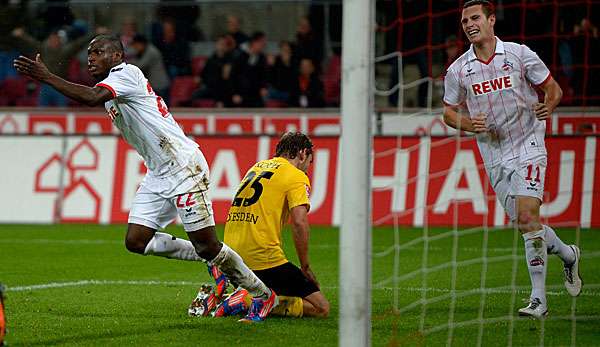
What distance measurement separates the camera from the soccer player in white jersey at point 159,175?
24.7ft

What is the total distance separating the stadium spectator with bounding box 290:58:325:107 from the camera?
18172 mm

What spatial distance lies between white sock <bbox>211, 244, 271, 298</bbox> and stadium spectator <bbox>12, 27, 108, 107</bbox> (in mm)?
12316

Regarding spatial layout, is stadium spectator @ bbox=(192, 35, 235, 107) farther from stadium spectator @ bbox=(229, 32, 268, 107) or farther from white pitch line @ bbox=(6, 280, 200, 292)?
white pitch line @ bbox=(6, 280, 200, 292)

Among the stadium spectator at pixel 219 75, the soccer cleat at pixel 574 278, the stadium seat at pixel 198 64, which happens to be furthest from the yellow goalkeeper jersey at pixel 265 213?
the stadium seat at pixel 198 64

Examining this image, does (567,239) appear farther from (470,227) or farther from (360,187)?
(360,187)

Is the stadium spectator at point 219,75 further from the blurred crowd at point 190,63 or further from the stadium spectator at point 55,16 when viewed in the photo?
the stadium spectator at point 55,16

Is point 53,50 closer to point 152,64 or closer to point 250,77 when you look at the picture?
point 152,64

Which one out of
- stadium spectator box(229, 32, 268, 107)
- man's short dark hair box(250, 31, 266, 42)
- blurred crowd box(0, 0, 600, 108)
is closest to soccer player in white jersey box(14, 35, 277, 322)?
blurred crowd box(0, 0, 600, 108)

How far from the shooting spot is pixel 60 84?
682 cm

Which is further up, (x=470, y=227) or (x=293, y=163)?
(x=293, y=163)

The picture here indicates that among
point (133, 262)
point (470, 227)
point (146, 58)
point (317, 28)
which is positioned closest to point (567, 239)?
point (470, 227)

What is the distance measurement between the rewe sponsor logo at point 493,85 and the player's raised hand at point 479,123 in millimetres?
356

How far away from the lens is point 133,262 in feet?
37.7

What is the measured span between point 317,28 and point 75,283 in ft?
32.7
